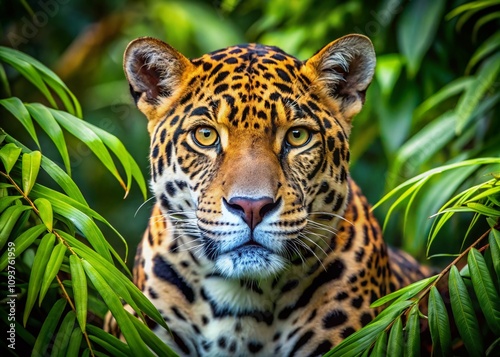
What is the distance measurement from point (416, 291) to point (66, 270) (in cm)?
177

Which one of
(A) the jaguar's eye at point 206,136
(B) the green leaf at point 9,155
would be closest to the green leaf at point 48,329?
(B) the green leaf at point 9,155

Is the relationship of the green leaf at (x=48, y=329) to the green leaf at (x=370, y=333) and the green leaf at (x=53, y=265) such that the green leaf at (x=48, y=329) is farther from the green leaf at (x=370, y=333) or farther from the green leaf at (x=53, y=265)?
the green leaf at (x=370, y=333)

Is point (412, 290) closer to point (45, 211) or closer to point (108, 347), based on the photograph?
point (108, 347)

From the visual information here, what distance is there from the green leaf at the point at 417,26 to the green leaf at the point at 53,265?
15.9 feet

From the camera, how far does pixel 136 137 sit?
12.1m

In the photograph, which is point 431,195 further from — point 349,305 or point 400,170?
point 349,305

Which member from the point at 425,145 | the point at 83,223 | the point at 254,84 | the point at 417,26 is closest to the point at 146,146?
the point at 417,26

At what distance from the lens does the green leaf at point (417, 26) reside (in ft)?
27.0

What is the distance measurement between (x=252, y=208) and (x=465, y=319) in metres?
1.19

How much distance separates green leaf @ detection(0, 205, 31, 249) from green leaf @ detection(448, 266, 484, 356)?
2114 mm

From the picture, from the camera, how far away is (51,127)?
473cm

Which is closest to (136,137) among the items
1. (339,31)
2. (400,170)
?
(339,31)

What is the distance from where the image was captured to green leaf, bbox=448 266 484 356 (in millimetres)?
4148

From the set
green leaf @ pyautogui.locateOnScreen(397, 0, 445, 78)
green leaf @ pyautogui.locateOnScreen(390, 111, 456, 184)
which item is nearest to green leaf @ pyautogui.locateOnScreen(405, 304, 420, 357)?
green leaf @ pyautogui.locateOnScreen(390, 111, 456, 184)
